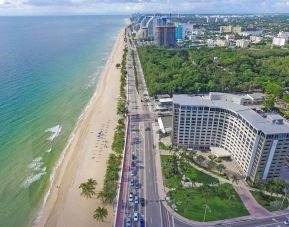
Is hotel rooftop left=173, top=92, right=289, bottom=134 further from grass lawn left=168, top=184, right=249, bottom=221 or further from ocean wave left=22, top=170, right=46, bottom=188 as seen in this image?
ocean wave left=22, top=170, right=46, bottom=188

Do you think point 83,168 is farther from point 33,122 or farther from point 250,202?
point 250,202

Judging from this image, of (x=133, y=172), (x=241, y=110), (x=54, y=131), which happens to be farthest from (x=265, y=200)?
(x=54, y=131)

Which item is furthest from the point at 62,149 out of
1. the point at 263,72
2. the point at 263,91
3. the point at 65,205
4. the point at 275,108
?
the point at 263,72

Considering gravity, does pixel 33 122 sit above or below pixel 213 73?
above

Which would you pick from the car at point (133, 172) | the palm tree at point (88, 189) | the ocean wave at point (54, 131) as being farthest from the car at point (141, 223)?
the ocean wave at point (54, 131)

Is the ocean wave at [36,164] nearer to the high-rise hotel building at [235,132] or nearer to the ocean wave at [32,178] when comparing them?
the ocean wave at [32,178]

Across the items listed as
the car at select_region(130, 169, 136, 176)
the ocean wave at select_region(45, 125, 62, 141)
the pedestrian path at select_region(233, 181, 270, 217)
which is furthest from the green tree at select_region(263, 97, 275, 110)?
the ocean wave at select_region(45, 125, 62, 141)

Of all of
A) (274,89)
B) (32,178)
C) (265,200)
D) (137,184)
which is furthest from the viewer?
(274,89)
